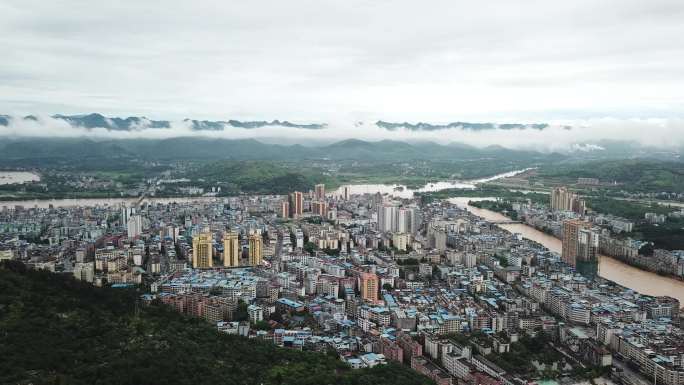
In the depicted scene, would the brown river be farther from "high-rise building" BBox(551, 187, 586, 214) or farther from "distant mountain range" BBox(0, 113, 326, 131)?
"distant mountain range" BBox(0, 113, 326, 131)

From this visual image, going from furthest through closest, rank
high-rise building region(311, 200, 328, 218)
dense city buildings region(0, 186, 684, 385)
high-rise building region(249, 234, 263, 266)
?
high-rise building region(311, 200, 328, 218) → high-rise building region(249, 234, 263, 266) → dense city buildings region(0, 186, 684, 385)

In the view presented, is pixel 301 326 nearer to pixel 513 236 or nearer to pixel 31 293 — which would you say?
pixel 31 293

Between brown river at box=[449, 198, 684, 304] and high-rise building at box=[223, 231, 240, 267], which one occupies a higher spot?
high-rise building at box=[223, 231, 240, 267]

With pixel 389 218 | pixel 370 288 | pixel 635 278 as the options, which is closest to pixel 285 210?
pixel 389 218

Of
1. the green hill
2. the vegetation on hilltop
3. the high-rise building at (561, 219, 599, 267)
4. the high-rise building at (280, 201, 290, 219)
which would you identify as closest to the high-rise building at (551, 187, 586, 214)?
the vegetation on hilltop

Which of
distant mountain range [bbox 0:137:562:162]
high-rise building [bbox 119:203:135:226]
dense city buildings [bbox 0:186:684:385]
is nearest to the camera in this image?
dense city buildings [bbox 0:186:684:385]

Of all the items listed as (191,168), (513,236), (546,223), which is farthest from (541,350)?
(191,168)

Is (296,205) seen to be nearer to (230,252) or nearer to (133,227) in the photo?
(133,227)
